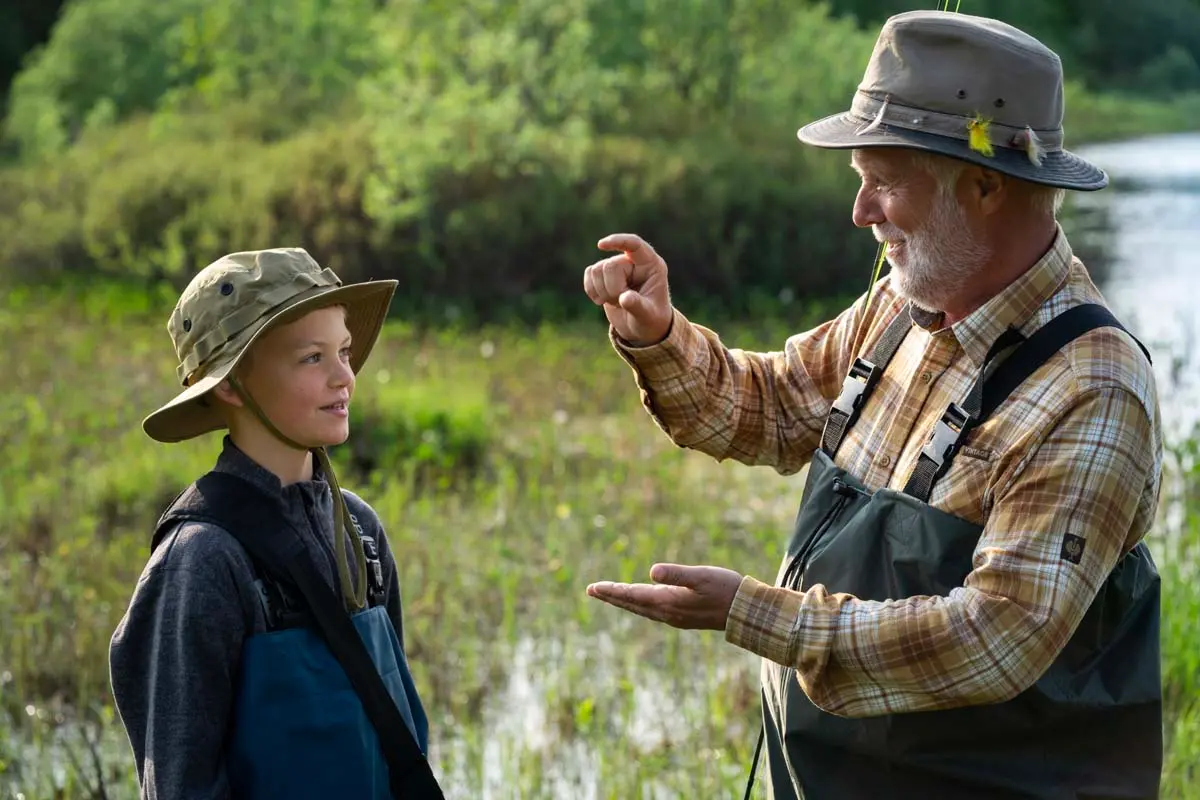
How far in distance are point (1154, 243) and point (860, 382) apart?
12.1 m

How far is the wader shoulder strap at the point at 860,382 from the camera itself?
257cm

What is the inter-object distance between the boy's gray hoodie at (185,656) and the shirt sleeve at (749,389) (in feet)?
2.90

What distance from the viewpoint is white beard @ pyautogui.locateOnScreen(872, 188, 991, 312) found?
232 centimetres

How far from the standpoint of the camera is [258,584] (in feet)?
7.52

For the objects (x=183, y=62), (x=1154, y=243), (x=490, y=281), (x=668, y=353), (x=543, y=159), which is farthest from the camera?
(x=183, y=62)

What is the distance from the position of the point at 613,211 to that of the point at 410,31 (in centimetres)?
265

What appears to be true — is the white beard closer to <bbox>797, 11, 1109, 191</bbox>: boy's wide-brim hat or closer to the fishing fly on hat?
<bbox>797, 11, 1109, 191</bbox>: boy's wide-brim hat

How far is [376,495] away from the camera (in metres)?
6.95

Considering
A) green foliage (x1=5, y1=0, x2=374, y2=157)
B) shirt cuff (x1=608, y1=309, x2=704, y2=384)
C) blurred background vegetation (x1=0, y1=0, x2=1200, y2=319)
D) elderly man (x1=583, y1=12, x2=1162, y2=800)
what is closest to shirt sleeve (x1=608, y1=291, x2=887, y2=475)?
shirt cuff (x1=608, y1=309, x2=704, y2=384)

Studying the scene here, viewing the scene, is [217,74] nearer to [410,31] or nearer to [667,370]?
[410,31]

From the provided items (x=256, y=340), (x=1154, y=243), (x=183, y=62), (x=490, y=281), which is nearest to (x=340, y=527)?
(x=256, y=340)

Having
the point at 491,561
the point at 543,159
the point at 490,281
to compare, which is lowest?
the point at 491,561

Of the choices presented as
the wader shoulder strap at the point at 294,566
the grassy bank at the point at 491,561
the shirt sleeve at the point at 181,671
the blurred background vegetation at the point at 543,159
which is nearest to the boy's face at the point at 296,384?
the wader shoulder strap at the point at 294,566

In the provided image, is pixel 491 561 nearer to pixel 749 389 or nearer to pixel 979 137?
pixel 749 389
